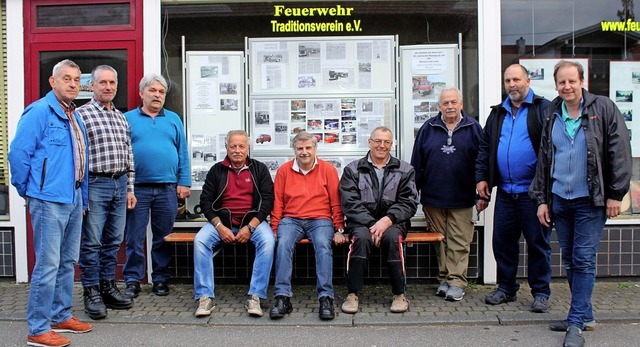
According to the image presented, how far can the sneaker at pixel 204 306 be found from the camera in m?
4.76

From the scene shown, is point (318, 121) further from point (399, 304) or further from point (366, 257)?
point (399, 304)

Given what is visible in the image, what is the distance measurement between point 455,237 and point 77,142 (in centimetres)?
326

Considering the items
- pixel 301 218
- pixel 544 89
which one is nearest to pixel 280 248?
pixel 301 218

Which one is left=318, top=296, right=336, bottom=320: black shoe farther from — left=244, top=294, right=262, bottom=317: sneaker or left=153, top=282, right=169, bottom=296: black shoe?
left=153, top=282, right=169, bottom=296: black shoe

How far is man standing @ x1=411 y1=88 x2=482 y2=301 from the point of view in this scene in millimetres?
5215

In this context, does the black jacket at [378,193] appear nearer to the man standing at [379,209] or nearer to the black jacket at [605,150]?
the man standing at [379,209]

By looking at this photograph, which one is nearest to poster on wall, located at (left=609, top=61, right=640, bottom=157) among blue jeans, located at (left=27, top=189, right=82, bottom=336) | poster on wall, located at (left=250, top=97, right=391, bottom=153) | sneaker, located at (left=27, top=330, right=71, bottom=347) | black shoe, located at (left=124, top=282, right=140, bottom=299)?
poster on wall, located at (left=250, top=97, right=391, bottom=153)

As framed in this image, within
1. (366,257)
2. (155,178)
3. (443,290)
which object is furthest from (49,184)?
(443,290)

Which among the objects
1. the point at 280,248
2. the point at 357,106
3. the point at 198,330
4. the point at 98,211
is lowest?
the point at 198,330

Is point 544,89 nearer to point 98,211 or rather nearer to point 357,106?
point 357,106

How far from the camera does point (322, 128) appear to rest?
19.7ft

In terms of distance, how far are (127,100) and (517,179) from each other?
371 centimetres

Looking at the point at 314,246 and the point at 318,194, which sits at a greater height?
the point at 318,194

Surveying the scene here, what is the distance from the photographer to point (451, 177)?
5242 mm
